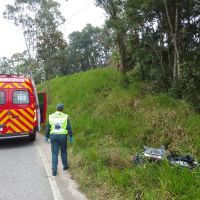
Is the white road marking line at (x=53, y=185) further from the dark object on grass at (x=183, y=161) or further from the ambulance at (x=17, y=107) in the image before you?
the ambulance at (x=17, y=107)

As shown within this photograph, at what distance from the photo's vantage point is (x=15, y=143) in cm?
1322

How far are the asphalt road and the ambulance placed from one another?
3.78 ft

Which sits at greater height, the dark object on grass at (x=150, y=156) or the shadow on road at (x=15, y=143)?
the dark object on grass at (x=150, y=156)

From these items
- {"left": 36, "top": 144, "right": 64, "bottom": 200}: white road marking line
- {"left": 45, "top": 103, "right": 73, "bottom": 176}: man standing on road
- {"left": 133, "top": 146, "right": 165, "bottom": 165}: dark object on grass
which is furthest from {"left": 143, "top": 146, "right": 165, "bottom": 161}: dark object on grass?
{"left": 45, "top": 103, "right": 73, "bottom": 176}: man standing on road

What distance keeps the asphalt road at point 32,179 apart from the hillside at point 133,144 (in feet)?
1.03

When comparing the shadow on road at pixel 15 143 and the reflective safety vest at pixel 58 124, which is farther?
the shadow on road at pixel 15 143

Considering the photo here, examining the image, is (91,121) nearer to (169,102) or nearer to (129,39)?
(169,102)

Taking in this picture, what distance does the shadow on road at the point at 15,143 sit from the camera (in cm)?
1253

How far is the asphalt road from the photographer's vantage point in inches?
258

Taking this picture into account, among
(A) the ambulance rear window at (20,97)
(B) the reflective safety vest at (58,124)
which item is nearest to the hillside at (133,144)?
(B) the reflective safety vest at (58,124)

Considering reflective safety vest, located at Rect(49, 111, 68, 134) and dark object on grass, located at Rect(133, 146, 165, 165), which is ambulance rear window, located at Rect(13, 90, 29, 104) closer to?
reflective safety vest, located at Rect(49, 111, 68, 134)

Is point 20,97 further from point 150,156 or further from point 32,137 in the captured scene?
point 150,156

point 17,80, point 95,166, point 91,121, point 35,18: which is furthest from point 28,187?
point 35,18

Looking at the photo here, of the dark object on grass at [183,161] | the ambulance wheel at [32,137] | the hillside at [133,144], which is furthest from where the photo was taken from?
the ambulance wheel at [32,137]
